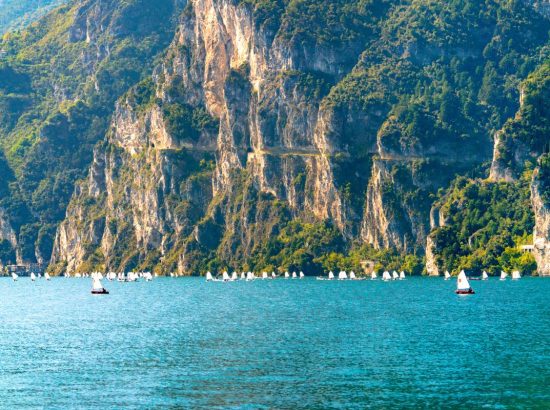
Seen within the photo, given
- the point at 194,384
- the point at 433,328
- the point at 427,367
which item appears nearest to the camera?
the point at 194,384

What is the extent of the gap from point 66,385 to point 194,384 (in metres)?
→ 9.72

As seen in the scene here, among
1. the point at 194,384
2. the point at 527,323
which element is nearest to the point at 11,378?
the point at 194,384

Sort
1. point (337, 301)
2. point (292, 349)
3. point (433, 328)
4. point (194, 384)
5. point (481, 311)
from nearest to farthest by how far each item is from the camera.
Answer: point (194, 384) < point (292, 349) < point (433, 328) < point (481, 311) < point (337, 301)

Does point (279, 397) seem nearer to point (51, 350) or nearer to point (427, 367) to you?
point (427, 367)

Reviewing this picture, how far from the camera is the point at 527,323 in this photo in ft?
477

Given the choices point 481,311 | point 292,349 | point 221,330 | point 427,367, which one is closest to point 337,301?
point 481,311

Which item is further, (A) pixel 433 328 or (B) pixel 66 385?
(A) pixel 433 328

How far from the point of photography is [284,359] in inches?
4562

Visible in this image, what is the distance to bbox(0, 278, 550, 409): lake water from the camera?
317ft

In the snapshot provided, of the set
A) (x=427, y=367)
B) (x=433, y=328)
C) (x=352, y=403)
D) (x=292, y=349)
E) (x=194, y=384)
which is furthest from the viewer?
(x=433, y=328)

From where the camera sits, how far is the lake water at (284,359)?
317 ft

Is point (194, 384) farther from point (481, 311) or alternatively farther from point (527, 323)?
point (481, 311)

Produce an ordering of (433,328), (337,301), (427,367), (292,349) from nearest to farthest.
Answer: (427,367)
(292,349)
(433,328)
(337,301)

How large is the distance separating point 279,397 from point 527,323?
5596 cm
